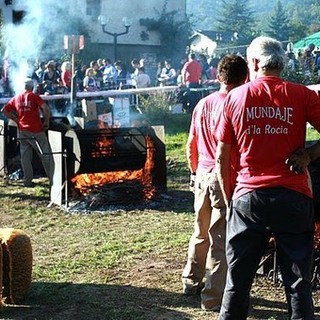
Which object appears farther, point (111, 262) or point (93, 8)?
point (93, 8)

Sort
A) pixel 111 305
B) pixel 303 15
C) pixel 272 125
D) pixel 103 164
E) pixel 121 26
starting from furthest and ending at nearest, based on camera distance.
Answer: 1. pixel 303 15
2. pixel 121 26
3. pixel 103 164
4. pixel 111 305
5. pixel 272 125

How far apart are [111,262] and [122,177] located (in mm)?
3130

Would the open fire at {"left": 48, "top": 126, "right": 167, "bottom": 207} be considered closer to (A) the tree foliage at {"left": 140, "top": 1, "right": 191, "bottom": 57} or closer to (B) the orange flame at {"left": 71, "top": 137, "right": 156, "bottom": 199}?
(B) the orange flame at {"left": 71, "top": 137, "right": 156, "bottom": 199}

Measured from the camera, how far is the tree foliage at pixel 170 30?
39.2 metres

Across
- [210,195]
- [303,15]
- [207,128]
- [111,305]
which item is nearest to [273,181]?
[210,195]

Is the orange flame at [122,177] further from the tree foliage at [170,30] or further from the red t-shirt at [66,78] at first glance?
the tree foliage at [170,30]

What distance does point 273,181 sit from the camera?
152 inches

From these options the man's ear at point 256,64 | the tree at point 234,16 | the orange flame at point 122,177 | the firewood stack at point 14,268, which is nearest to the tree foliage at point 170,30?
the orange flame at point 122,177

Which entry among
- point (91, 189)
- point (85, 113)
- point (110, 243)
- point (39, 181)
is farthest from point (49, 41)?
point (110, 243)

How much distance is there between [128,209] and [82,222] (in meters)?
0.91

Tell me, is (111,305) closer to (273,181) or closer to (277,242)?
(277,242)

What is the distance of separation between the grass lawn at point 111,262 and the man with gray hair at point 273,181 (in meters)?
1.13

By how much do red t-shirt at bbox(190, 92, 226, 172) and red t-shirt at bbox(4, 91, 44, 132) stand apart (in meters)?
5.64

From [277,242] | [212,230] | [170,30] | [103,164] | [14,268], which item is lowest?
[14,268]
